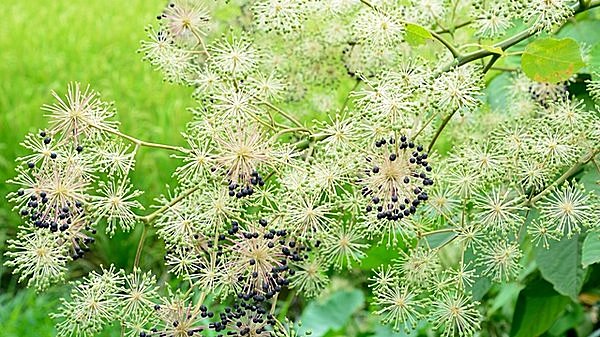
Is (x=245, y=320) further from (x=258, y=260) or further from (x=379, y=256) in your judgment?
(x=379, y=256)

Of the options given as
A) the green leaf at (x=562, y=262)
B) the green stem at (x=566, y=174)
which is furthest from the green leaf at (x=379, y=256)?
the green stem at (x=566, y=174)

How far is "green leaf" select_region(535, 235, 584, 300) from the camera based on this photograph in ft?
4.20

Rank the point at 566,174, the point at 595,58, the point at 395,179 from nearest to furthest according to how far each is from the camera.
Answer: the point at 395,179
the point at 566,174
the point at 595,58

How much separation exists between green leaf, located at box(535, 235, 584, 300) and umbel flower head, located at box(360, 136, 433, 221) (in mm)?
399

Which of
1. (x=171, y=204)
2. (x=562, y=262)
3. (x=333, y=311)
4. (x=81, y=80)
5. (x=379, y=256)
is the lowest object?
(x=81, y=80)

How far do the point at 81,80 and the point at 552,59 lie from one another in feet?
12.7

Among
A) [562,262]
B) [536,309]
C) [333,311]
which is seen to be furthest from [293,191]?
[333,311]

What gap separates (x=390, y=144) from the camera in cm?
95

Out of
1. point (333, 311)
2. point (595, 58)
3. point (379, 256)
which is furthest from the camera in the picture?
point (333, 311)

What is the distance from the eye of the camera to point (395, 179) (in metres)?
0.94

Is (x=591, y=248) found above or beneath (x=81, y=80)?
above

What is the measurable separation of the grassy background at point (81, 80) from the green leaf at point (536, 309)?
6.92 feet

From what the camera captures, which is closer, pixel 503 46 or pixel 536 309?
pixel 503 46

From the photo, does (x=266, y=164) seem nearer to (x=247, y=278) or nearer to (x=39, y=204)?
Result: (x=247, y=278)
